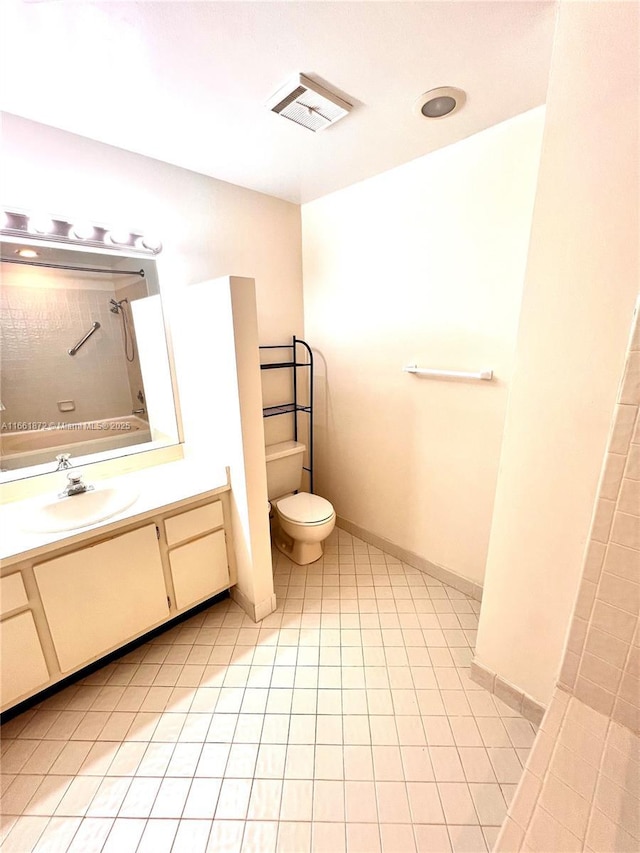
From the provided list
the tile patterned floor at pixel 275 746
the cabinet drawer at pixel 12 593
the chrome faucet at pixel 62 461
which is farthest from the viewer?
the chrome faucet at pixel 62 461

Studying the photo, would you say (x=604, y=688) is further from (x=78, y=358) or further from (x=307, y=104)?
(x=78, y=358)

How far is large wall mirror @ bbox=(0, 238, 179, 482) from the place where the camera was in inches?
59.3

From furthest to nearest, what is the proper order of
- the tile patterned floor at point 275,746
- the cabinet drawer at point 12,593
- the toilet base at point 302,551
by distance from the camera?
the toilet base at point 302,551, the cabinet drawer at point 12,593, the tile patterned floor at point 275,746

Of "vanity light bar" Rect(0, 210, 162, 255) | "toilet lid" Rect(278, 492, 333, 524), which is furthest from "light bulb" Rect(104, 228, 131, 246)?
"toilet lid" Rect(278, 492, 333, 524)

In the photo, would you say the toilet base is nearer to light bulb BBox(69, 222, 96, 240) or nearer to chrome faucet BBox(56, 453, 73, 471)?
chrome faucet BBox(56, 453, 73, 471)

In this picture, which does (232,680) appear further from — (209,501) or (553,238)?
(553,238)

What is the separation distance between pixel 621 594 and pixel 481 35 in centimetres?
166

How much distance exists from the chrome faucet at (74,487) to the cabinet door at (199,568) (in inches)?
19.1

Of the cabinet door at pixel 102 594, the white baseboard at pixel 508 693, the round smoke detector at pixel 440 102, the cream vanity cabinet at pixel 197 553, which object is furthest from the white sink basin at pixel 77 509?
the round smoke detector at pixel 440 102

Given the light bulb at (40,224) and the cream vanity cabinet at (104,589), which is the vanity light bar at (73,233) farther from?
the cream vanity cabinet at (104,589)

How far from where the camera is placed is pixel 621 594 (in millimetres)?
931

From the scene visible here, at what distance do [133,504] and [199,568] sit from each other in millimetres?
473

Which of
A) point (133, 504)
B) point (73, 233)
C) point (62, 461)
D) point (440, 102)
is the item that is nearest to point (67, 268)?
point (73, 233)

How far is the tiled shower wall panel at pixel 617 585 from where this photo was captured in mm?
907
